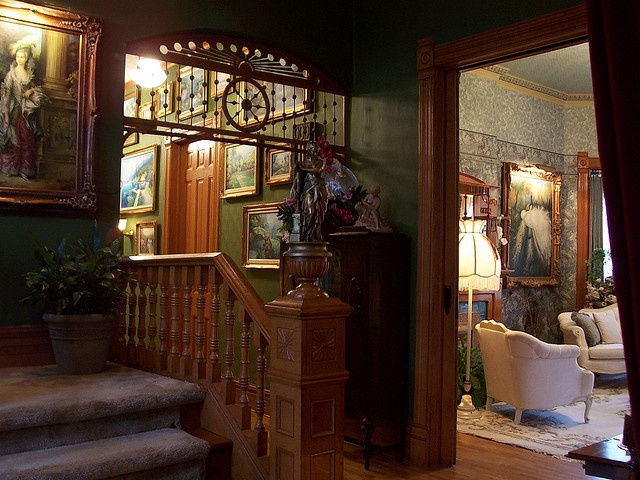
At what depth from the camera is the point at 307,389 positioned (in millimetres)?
2668

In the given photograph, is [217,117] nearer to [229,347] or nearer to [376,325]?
[376,325]

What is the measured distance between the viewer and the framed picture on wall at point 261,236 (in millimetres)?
6016

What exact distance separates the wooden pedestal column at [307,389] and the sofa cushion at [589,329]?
20.6 feet

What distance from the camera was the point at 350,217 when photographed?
16.6 ft

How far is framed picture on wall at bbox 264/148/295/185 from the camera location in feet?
19.1

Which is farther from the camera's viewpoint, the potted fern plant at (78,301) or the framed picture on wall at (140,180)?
the framed picture on wall at (140,180)

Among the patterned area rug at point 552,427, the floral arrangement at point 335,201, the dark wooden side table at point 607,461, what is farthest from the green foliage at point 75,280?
the patterned area rug at point 552,427

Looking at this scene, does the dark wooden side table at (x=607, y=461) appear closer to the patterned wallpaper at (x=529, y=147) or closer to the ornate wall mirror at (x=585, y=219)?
A: the patterned wallpaper at (x=529, y=147)

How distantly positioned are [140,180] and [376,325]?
180 inches

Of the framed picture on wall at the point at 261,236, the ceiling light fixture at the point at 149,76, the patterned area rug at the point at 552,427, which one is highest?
the ceiling light fixture at the point at 149,76

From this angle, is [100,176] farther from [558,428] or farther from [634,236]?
[558,428]

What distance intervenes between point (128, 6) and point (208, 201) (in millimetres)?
2912

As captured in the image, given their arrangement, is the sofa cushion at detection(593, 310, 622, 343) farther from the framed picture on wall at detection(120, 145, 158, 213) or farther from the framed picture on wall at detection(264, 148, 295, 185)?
the framed picture on wall at detection(120, 145, 158, 213)

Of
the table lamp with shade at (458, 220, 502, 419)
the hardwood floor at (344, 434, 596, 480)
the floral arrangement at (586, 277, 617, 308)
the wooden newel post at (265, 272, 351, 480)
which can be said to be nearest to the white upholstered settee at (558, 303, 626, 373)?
the floral arrangement at (586, 277, 617, 308)
